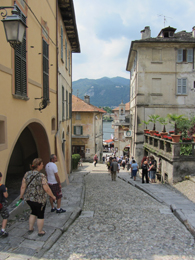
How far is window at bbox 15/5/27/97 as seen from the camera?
5.88 m

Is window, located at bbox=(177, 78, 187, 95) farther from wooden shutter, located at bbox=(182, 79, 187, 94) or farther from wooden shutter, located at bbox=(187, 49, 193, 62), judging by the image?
wooden shutter, located at bbox=(187, 49, 193, 62)

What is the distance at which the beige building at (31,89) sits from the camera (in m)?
5.33

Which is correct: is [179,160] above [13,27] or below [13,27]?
below

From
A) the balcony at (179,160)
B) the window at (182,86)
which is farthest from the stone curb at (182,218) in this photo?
the window at (182,86)

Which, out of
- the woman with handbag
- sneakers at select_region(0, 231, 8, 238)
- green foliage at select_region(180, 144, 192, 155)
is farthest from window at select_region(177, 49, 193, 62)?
sneakers at select_region(0, 231, 8, 238)

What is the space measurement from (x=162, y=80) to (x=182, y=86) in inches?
76.9

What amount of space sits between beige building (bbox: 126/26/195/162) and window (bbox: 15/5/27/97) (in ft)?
53.3

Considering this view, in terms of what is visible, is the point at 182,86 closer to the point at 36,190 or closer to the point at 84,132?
the point at 84,132

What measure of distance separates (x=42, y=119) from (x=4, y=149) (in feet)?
11.5

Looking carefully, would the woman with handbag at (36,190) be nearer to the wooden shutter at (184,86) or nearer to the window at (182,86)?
the window at (182,86)

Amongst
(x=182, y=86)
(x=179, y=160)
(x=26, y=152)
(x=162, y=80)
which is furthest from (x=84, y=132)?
(x=26, y=152)

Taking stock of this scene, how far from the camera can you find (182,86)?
21.8 metres

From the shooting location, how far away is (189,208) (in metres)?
7.49

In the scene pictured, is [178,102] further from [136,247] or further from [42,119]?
[136,247]
